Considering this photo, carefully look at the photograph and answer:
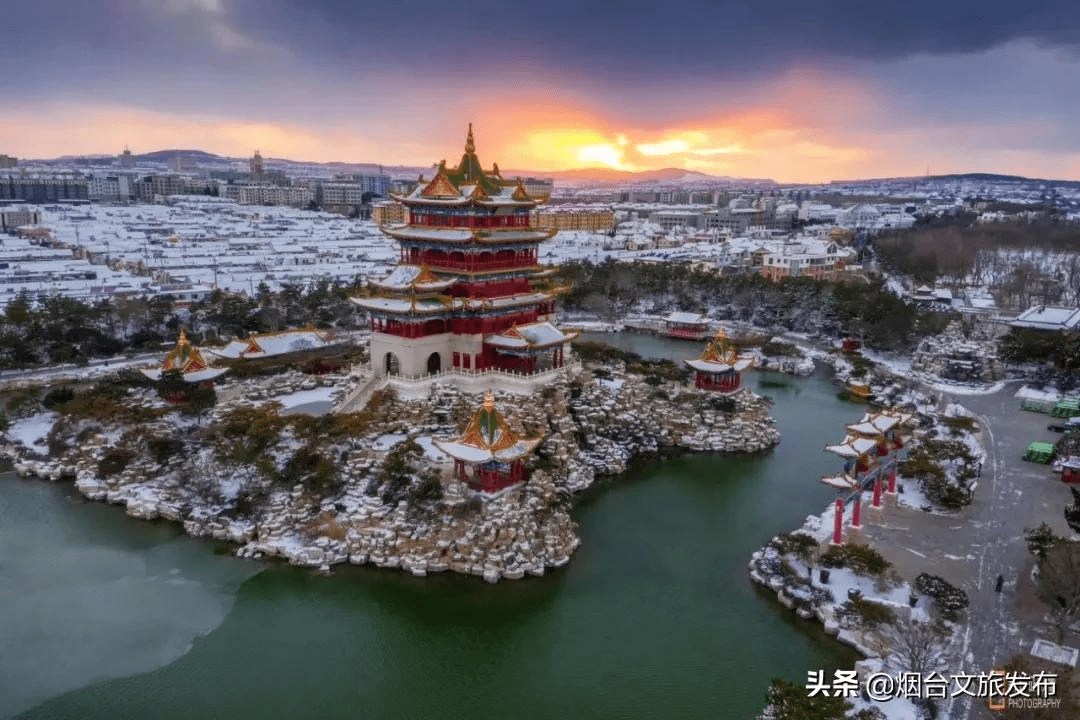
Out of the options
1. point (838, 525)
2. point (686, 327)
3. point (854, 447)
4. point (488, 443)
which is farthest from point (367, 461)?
point (686, 327)

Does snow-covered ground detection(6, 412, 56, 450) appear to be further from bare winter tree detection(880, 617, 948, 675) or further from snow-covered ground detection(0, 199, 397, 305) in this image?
bare winter tree detection(880, 617, 948, 675)

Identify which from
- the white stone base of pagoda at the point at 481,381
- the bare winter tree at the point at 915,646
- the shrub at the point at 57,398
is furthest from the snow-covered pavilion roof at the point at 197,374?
A: the bare winter tree at the point at 915,646

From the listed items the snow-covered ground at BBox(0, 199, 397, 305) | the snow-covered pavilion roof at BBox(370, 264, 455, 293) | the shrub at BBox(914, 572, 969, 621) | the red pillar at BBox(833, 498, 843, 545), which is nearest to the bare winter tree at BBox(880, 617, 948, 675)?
the shrub at BBox(914, 572, 969, 621)

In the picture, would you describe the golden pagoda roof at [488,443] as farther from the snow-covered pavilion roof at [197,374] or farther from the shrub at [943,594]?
the snow-covered pavilion roof at [197,374]

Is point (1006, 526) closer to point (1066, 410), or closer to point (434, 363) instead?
point (1066, 410)

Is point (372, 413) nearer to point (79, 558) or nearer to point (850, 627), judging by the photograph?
point (79, 558)
